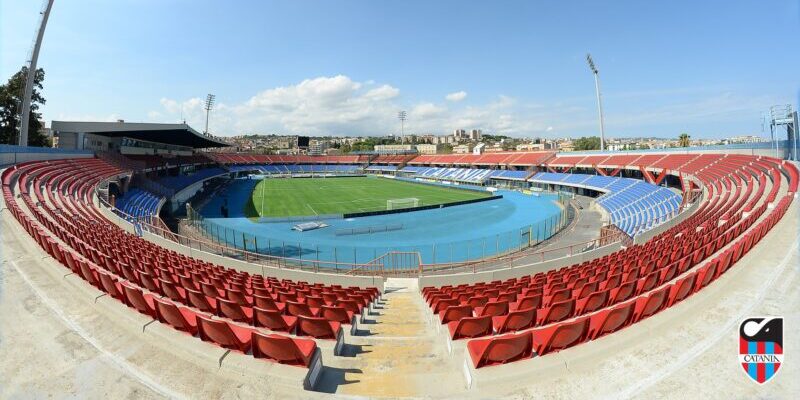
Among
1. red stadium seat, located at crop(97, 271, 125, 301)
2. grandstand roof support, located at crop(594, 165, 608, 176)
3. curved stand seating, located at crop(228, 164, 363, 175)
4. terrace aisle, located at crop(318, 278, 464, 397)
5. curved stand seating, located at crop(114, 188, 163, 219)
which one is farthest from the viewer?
curved stand seating, located at crop(228, 164, 363, 175)

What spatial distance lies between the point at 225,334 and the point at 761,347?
8.22m

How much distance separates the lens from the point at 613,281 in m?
9.08

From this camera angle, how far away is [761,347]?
540 centimetres

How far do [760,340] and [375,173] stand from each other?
104 meters

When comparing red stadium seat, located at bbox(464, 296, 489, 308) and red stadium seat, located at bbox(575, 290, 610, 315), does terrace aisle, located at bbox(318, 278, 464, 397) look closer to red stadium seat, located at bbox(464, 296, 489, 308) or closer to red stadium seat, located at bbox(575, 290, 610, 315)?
red stadium seat, located at bbox(464, 296, 489, 308)

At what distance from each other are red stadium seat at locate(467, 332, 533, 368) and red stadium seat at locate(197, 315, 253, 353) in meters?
3.29

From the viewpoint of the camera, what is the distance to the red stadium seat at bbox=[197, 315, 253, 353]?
203 inches

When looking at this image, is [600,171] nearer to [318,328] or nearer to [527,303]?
[527,303]

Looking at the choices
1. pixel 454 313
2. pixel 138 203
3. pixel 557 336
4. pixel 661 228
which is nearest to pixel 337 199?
pixel 138 203

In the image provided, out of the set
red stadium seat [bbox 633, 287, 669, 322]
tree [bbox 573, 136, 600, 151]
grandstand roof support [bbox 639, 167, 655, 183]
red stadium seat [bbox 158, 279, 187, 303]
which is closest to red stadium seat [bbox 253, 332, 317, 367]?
red stadium seat [bbox 158, 279, 187, 303]

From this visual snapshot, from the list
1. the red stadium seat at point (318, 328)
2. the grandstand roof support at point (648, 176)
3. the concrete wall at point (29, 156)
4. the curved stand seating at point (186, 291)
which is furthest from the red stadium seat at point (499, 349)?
the grandstand roof support at point (648, 176)

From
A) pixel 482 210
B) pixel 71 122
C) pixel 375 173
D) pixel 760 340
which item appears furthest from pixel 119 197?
pixel 375 173

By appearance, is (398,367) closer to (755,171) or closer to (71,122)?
(755,171)

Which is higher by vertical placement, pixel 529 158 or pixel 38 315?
pixel 529 158
